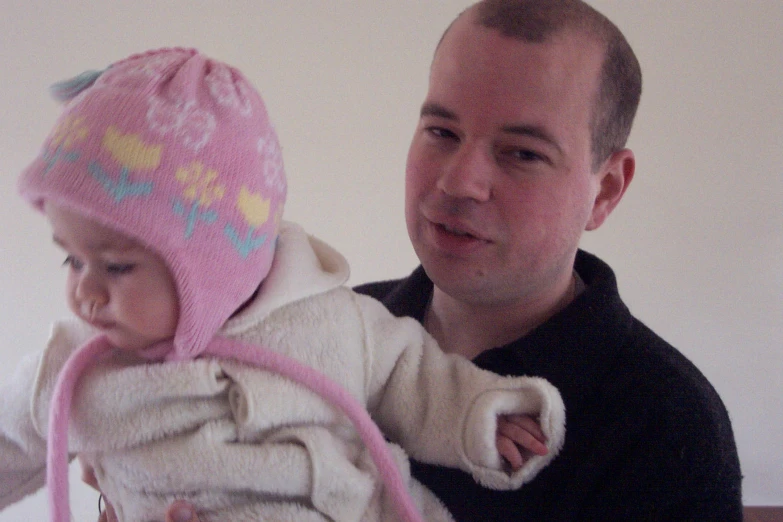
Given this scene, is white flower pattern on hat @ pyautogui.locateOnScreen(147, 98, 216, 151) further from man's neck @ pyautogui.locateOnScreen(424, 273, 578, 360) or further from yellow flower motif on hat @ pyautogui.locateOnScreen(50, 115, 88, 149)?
man's neck @ pyautogui.locateOnScreen(424, 273, 578, 360)

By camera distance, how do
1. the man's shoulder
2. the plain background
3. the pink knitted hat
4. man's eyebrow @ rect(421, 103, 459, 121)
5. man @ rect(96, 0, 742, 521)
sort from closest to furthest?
1. the pink knitted hat
2. man @ rect(96, 0, 742, 521)
3. man's eyebrow @ rect(421, 103, 459, 121)
4. the man's shoulder
5. the plain background

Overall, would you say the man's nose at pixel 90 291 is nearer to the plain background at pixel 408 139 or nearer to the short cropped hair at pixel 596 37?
the short cropped hair at pixel 596 37

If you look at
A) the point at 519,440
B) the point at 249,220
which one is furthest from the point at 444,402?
the point at 249,220

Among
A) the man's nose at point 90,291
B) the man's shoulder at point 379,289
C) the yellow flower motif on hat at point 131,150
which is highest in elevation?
the yellow flower motif on hat at point 131,150

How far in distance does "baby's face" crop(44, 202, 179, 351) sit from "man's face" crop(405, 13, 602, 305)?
395 millimetres

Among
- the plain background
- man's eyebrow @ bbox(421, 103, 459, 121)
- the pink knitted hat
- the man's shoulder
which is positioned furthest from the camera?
the plain background

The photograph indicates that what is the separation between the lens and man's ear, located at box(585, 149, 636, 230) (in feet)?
2.83

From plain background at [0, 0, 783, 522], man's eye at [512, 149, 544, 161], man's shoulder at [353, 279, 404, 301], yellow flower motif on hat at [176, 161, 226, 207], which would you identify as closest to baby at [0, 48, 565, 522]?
yellow flower motif on hat at [176, 161, 226, 207]

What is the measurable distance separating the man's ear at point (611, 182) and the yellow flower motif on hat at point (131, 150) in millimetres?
634

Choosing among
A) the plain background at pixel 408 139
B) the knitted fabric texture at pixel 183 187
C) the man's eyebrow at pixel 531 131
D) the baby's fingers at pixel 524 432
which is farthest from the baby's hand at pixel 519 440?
the plain background at pixel 408 139

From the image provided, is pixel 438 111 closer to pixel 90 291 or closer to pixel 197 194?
pixel 197 194

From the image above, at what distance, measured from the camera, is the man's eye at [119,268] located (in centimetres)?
59

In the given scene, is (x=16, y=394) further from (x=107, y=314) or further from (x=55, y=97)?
(x=55, y=97)

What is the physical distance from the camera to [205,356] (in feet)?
2.13
